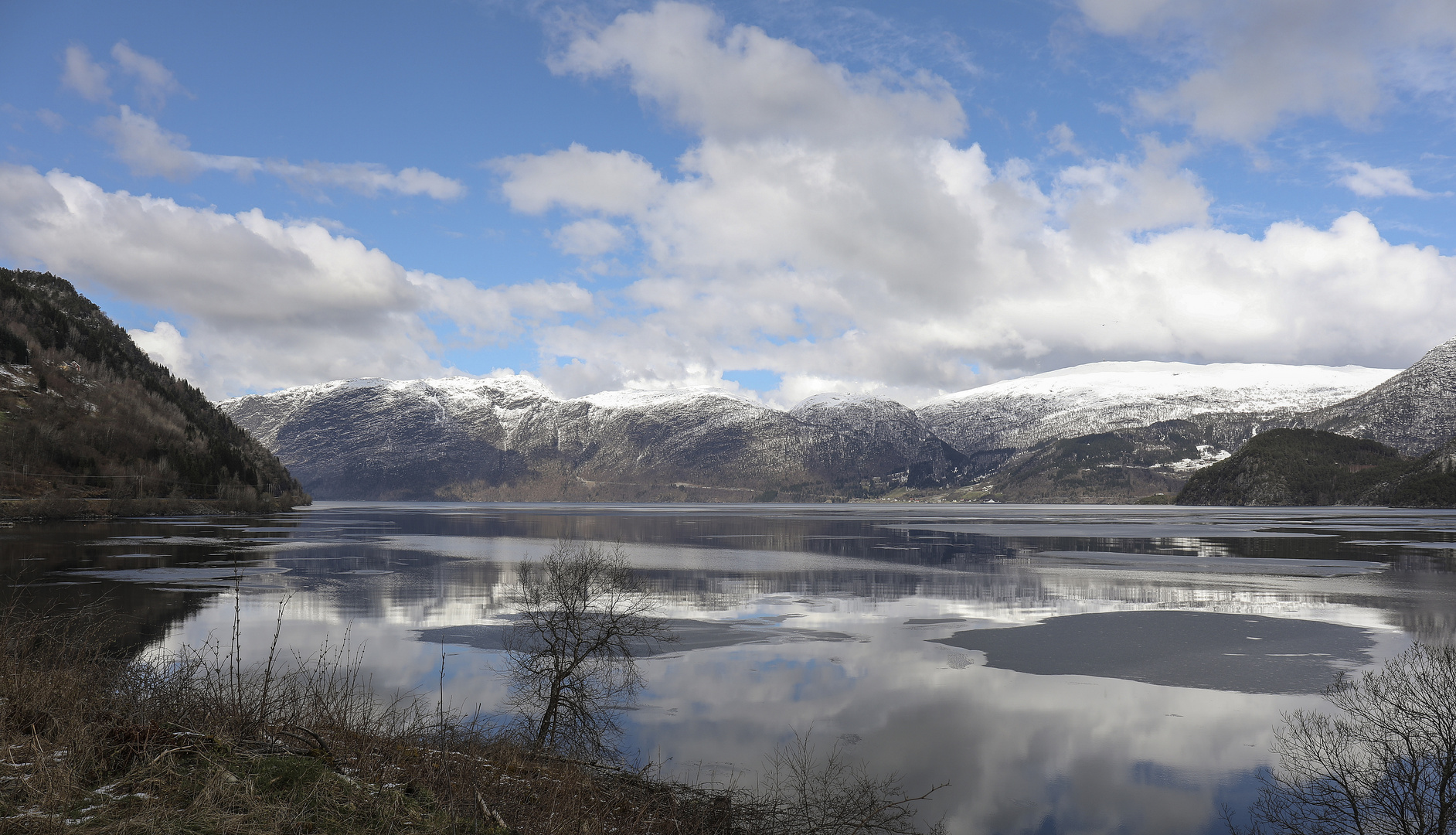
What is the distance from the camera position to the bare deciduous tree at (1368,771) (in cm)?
1201

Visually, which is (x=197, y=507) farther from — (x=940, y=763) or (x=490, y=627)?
(x=940, y=763)

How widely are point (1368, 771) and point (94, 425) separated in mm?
133238

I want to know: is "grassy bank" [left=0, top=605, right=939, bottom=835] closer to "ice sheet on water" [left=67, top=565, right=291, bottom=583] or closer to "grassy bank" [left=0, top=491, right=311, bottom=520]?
"ice sheet on water" [left=67, top=565, right=291, bottom=583]

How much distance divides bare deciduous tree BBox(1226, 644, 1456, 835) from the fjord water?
2.10 ft

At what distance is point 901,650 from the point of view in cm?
2531

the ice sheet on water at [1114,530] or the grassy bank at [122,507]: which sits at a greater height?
the grassy bank at [122,507]

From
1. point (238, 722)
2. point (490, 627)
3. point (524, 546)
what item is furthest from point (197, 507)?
point (238, 722)

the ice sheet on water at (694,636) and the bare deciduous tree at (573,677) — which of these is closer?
the bare deciduous tree at (573,677)

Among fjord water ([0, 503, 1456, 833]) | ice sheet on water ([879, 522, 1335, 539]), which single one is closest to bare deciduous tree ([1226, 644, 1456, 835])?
fjord water ([0, 503, 1456, 833])

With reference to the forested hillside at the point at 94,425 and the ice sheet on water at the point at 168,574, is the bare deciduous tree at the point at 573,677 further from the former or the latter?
the forested hillside at the point at 94,425

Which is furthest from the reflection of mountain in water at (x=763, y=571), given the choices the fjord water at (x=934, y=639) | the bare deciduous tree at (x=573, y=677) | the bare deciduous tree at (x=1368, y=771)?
the bare deciduous tree at (x=1368, y=771)

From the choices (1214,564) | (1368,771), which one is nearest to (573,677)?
(1368,771)

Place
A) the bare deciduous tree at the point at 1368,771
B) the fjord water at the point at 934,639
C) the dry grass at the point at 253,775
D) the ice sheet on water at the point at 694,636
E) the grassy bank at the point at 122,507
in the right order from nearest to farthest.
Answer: the dry grass at the point at 253,775
the bare deciduous tree at the point at 1368,771
the fjord water at the point at 934,639
the ice sheet on water at the point at 694,636
the grassy bank at the point at 122,507

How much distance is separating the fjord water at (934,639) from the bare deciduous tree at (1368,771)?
Answer: 2.10 ft
